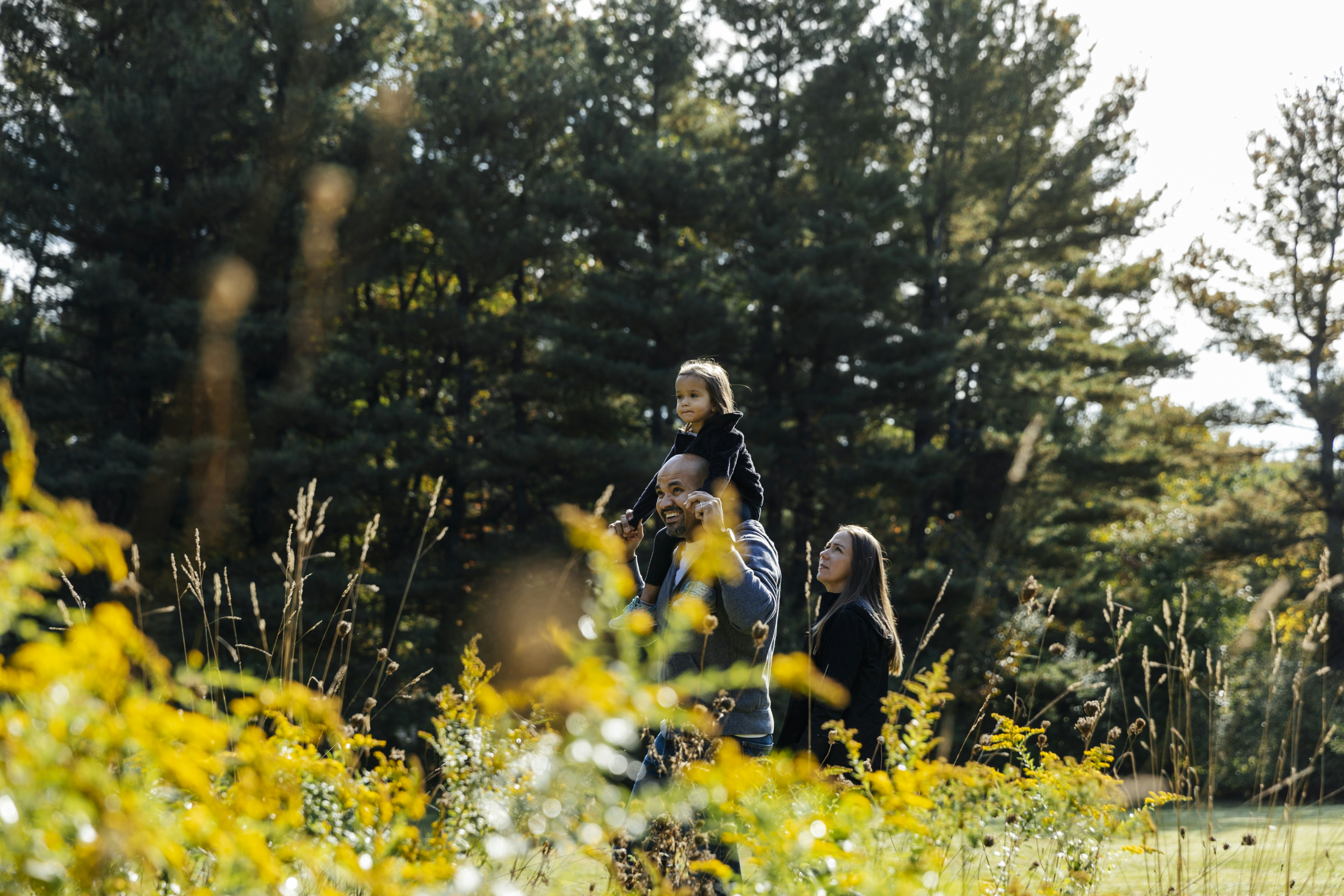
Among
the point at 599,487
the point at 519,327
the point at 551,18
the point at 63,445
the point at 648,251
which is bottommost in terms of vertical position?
the point at 599,487

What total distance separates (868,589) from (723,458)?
1.14 m

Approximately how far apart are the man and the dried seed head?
2.00 ft

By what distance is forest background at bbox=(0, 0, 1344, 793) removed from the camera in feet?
44.6

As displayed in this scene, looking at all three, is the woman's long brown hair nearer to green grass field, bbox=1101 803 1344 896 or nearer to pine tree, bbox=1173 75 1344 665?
green grass field, bbox=1101 803 1344 896

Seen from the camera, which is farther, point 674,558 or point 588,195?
point 588,195

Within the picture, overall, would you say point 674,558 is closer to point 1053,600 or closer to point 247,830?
point 1053,600

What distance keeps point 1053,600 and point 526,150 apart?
14.6 metres

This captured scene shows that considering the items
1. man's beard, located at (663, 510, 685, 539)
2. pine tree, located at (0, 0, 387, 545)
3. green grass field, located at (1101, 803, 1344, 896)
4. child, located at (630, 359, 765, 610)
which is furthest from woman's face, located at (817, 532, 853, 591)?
pine tree, located at (0, 0, 387, 545)

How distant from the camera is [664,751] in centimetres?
221

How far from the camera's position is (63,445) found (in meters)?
13.5

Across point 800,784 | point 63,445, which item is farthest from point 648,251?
point 800,784

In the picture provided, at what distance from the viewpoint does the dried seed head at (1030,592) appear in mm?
2336

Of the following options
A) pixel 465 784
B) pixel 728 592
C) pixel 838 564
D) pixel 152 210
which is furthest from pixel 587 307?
pixel 465 784

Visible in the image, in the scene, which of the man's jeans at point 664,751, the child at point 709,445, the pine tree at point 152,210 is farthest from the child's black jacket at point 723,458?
the pine tree at point 152,210
